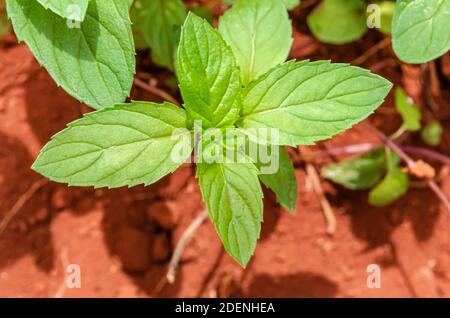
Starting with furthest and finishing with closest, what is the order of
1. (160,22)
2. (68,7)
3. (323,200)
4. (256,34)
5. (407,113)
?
(323,200) < (407,113) < (160,22) < (256,34) < (68,7)

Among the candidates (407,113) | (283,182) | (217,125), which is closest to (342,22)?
(407,113)

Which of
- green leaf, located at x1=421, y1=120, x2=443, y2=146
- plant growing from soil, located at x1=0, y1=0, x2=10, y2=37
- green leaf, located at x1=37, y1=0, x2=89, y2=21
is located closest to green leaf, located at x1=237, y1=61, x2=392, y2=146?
green leaf, located at x1=37, y1=0, x2=89, y2=21

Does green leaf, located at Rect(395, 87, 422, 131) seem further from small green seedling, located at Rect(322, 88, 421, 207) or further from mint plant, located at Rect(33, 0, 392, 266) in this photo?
mint plant, located at Rect(33, 0, 392, 266)

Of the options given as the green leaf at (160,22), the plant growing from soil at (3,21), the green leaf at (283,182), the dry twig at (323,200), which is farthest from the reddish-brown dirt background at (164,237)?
the green leaf at (283,182)

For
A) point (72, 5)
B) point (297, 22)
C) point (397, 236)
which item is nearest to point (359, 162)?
point (397, 236)

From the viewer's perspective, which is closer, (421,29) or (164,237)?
(421,29)

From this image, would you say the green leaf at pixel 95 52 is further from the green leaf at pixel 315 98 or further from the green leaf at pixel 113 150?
the green leaf at pixel 315 98

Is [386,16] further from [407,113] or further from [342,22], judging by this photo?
[407,113]
